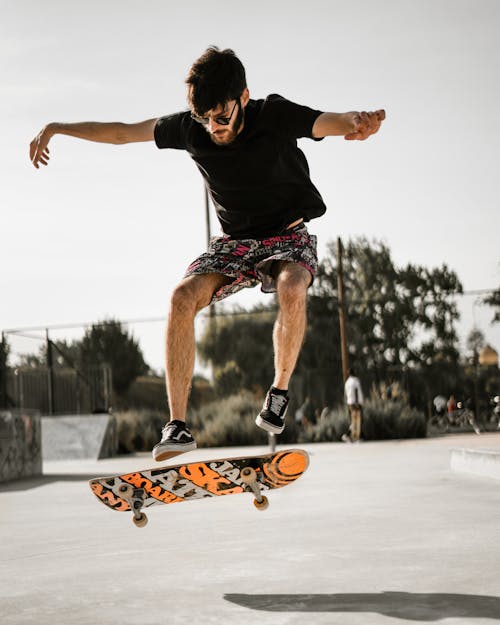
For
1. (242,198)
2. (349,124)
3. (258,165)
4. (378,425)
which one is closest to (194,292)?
(242,198)

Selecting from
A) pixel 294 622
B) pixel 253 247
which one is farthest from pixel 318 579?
pixel 253 247

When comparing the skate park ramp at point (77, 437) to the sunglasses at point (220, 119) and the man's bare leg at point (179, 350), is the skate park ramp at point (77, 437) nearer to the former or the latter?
the man's bare leg at point (179, 350)

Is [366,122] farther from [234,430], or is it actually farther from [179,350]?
[234,430]

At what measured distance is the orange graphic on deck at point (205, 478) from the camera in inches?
177

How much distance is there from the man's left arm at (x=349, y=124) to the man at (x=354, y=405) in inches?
644

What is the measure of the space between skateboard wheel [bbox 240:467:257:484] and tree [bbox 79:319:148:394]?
81.4 feet

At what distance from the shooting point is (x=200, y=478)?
14.8ft

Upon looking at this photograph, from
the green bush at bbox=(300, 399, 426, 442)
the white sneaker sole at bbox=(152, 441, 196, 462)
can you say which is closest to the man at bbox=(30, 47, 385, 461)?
the white sneaker sole at bbox=(152, 441, 196, 462)

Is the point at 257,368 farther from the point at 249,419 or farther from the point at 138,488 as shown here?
the point at 138,488

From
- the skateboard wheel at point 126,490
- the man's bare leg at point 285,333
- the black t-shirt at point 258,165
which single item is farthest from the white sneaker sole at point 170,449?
the black t-shirt at point 258,165

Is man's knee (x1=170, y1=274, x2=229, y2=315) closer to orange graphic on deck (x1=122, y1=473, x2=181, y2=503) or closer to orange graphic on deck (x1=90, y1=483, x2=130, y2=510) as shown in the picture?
orange graphic on deck (x1=122, y1=473, x2=181, y2=503)

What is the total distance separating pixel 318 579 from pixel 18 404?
63.2 ft

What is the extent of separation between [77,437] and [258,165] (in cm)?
1627

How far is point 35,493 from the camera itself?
10234 mm
